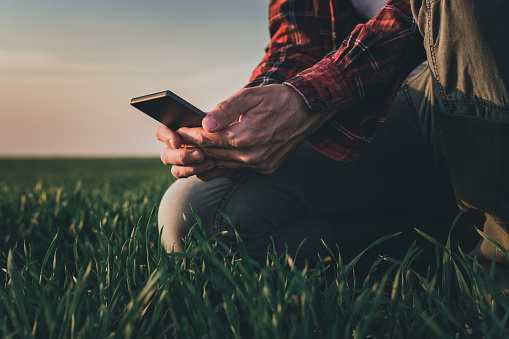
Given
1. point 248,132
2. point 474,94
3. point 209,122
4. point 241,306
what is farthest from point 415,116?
point 241,306

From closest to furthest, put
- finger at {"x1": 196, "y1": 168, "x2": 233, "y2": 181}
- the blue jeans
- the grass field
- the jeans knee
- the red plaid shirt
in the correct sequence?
the grass field → the blue jeans → the red plaid shirt → finger at {"x1": 196, "y1": 168, "x2": 233, "y2": 181} → the jeans knee

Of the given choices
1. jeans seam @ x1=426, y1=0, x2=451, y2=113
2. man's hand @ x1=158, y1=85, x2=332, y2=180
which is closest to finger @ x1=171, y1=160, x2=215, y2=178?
man's hand @ x1=158, y1=85, x2=332, y2=180

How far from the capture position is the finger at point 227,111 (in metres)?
1.20

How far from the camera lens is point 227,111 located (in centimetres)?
120

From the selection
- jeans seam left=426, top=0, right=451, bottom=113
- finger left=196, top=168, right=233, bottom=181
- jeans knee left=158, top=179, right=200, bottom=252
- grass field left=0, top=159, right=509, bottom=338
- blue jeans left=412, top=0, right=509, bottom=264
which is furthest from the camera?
jeans knee left=158, top=179, right=200, bottom=252

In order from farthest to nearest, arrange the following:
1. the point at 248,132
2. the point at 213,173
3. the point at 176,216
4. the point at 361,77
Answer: the point at 176,216, the point at 213,173, the point at 361,77, the point at 248,132

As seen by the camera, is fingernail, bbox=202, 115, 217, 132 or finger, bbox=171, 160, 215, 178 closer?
fingernail, bbox=202, 115, 217, 132

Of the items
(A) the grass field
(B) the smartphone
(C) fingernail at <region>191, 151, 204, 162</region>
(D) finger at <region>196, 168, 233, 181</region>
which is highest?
(B) the smartphone

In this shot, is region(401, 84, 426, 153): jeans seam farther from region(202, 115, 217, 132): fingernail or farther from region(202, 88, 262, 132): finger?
region(202, 115, 217, 132): fingernail

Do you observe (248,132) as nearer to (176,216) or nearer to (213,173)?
(213,173)

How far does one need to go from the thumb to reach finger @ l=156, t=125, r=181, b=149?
0.22 meters

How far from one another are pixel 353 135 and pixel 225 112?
0.49 m

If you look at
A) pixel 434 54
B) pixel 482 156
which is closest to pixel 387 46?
pixel 434 54

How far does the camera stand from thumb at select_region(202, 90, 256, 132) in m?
1.20
